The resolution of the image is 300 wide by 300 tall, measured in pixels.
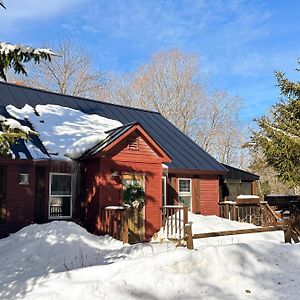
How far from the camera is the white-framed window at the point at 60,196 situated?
13.6 metres

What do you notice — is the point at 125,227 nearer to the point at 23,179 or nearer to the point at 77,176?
the point at 77,176

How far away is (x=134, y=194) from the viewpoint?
1413cm

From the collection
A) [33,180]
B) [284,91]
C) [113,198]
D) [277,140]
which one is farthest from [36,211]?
[284,91]

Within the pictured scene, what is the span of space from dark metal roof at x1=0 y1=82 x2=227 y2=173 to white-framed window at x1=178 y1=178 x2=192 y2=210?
0.81m

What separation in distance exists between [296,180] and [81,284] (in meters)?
11.9

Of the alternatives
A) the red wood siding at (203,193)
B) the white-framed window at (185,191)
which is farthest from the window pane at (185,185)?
the red wood siding at (203,193)

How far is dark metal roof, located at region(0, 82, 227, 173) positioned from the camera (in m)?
16.7

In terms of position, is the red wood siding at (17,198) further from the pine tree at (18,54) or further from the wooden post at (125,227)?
the pine tree at (18,54)

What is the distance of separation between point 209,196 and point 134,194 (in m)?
5.73

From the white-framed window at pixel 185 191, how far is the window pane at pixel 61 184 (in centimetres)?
561

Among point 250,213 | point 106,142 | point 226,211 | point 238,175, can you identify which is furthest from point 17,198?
point 238,175

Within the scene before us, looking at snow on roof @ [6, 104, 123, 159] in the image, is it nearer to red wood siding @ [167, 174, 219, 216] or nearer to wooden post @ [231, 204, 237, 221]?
red wood siding @ [167, 174, 219, 216]

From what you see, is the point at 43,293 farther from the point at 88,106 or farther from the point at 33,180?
the point at 88,106

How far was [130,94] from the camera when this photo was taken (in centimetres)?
4222
